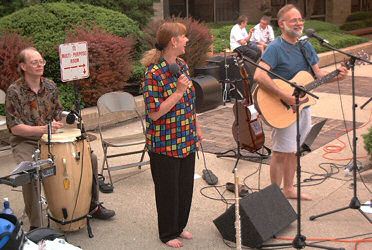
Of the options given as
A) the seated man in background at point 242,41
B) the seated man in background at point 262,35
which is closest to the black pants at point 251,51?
the seated man in background at point 242,41

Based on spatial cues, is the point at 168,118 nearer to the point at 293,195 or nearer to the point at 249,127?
the point at 293,195

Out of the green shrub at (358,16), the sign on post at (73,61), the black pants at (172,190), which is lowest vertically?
the black pants at (172,190)

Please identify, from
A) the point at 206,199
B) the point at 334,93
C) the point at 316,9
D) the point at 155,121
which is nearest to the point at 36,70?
the point at 155,121

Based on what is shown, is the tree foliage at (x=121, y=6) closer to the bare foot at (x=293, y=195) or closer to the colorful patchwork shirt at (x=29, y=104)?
the colorful patchwork shirt at (x=29, y=104)

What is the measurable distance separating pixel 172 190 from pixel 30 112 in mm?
1584

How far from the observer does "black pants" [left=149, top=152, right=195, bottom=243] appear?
4379 mm

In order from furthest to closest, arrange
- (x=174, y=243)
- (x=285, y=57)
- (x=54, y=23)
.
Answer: (x=54, y=23)
(x=285, y=57)
(x=174, y=243)

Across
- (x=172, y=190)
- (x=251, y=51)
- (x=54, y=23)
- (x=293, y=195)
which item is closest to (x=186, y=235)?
(x=172, y=190)

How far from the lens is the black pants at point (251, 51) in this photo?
11695mm

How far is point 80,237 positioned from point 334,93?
7764mm

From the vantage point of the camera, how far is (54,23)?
30.9 feet

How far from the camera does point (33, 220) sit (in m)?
4.75

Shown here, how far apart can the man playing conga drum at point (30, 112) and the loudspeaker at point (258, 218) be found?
1.30 metres

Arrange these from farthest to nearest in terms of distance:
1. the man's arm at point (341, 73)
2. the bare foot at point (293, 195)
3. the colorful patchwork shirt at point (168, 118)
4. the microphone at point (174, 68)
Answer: the bare foot at point (293, 195)
the man's arm at point (341, 73)
the colorful patchwork shirt at point (168, 118)
the microphone at point (174, 68)
